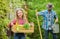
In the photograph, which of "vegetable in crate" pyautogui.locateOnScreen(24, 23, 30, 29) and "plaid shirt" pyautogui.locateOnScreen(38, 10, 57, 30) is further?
"plaid shirt" pyautogui.locateOnScreen(38, 10, 57, 30)

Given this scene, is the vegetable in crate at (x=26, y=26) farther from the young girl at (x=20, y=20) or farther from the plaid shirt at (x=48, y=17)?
the plaid shirt at (x=48, y=17)

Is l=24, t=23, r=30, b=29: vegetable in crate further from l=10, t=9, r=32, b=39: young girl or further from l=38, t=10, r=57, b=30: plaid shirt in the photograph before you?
l=38, t=10, r=57, b=30: plaid shirt

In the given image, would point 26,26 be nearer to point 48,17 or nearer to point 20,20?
point 20,20

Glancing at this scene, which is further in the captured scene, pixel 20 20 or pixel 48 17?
pixel 48 17

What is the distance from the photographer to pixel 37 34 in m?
17.6

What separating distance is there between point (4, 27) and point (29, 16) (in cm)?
387

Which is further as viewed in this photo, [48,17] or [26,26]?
[48,17]

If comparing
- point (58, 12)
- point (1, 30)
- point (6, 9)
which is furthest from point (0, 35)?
point (58, 12)

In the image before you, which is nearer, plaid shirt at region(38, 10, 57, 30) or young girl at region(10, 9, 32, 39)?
young girl at region(10, 9, 32, 39)

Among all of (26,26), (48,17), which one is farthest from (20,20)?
(48,17)

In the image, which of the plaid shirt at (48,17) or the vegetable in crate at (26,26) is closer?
the vegetable in crate at (26,26)

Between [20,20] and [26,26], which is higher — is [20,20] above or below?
above

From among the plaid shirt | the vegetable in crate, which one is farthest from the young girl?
the plaid shirt

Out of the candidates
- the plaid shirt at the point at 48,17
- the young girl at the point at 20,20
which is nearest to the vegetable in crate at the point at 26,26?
the young girl at the point at 20,20
